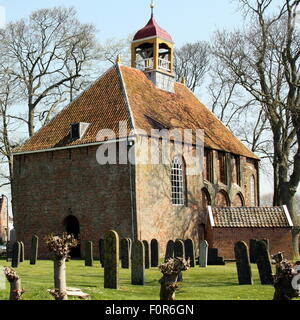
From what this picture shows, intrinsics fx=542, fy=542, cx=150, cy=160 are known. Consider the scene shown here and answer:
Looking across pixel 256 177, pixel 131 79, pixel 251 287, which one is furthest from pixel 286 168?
pixel 251 287

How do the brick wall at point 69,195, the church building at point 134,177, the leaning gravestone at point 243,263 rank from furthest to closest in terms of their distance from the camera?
the brick wall at point 69,195 < the church building at point 134,177 < the leaning gravestone at point 243,263

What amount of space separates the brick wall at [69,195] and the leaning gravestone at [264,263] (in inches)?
427

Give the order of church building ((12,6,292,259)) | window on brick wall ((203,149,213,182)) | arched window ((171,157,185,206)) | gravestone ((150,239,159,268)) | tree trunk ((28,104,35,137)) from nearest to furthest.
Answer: gravestone ((150,239,159,268)) < church building ((12,6,292,259)) < arched window ((171,157,185,206)) < window on brick wall ((203,149,213,182)) < tree trunk ((28,104,35,137))

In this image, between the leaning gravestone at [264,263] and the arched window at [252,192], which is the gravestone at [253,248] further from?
the arched window at [252,192]

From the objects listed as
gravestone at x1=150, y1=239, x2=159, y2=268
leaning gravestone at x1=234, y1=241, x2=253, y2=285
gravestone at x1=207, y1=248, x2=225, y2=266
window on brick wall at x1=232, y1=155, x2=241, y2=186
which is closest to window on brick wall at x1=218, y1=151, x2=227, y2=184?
window on brick wall at x1=232, y1=155, x2=241, y2=186

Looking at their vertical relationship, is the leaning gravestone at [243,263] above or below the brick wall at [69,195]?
below

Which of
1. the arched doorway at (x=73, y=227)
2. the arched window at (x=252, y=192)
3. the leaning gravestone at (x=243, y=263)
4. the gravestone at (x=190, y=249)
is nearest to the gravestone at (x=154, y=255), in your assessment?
the gravestone at (x=190, y=249)

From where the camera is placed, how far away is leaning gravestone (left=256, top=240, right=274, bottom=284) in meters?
15.2

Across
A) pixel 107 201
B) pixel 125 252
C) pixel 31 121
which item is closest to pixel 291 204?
pixel 107 201

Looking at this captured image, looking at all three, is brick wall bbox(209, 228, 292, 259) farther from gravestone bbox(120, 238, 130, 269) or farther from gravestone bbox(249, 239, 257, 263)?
gravestone bbox(120, 238, 130, 269)

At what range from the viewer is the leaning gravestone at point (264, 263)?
15242mm

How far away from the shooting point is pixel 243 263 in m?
15.7

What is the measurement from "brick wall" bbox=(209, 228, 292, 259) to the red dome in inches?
499
